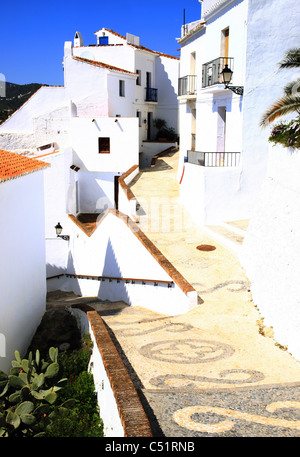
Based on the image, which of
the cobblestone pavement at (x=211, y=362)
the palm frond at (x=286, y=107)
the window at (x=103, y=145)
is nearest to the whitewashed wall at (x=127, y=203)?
the cobblestone pavement at (x=211, y=362)

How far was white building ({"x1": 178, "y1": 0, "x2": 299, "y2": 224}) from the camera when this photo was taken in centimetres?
1587

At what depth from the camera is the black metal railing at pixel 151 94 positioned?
108 ft

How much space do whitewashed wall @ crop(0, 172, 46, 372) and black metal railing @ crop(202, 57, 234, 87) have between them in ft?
27.8

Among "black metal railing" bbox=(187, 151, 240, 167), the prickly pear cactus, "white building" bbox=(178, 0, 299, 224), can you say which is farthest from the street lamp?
the prickly pear cactus

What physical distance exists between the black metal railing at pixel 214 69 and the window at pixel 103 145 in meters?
7.26

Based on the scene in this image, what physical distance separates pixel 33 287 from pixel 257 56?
11.1 meters

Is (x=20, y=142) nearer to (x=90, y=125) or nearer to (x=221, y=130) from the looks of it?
(x=90, y=125)

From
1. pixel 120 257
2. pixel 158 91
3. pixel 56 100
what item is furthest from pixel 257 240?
pixel 158 91

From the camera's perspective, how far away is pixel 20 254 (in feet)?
38.1

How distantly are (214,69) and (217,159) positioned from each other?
3.61 m

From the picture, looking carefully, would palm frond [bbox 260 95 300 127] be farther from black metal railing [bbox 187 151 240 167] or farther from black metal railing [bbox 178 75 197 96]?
black metal railing [bbox 178 75 197 96]

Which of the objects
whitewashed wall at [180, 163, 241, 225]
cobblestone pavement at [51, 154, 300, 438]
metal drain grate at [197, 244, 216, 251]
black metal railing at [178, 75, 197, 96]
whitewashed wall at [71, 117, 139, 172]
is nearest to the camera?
cobblestone pavement at [51, 154, 300, 438]

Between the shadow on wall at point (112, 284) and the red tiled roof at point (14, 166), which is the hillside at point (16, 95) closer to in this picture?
the red tiled roof at point (14, 166)

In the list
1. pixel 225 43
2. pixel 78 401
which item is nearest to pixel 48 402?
pixel 78 401
